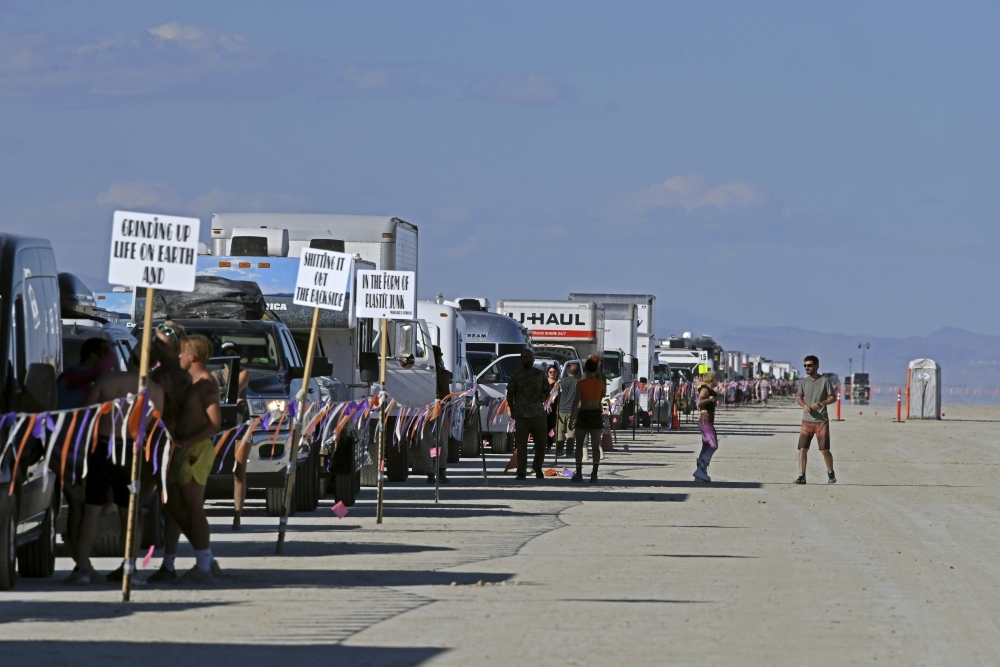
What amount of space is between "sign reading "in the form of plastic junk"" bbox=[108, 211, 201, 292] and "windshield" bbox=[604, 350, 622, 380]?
34623mm

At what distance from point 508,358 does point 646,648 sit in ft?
81.2

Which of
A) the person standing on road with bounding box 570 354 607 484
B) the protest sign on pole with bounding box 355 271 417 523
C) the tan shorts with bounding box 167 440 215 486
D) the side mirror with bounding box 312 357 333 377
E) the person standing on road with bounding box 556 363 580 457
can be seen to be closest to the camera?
the tan shorts with bounding box 167 440 215 486

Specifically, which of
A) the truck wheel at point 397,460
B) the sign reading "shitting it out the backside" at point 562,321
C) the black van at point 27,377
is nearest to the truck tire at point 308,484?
the truck wheel at point 397,460

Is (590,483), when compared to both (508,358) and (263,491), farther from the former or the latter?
(508,358)

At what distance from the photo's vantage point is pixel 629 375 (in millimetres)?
47312

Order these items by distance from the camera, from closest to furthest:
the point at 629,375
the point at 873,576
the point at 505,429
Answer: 1. the point at 873,576
2. the point at 505,429
3. the point at 629,375

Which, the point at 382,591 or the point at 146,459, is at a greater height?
the point at 146,459

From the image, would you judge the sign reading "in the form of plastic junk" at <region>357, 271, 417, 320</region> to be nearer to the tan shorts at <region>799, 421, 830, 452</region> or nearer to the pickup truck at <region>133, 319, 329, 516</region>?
the pickup truck at <region>133, 319, 329, 516</region>

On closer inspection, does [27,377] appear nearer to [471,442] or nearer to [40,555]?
[40,555]

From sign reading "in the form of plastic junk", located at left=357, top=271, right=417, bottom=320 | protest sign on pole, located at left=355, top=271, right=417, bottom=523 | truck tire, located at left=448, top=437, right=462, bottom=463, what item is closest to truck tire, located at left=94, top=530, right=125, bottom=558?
protest sign on pole, located at left=355, top=271, right=417, bottom=523

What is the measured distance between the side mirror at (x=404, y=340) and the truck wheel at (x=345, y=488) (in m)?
4.74

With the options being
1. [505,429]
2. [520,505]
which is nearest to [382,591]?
[520,505]

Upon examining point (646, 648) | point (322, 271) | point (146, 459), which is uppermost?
point (322, 271)

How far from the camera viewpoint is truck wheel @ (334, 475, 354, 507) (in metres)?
18.9
